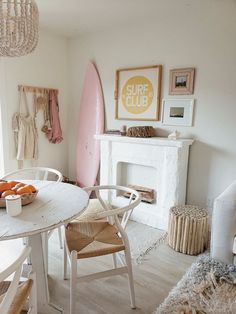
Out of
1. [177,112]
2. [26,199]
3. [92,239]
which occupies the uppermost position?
[177,112]

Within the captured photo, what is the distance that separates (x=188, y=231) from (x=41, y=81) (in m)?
2.67

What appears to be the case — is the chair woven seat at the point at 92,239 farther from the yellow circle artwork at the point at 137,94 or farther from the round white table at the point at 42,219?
the yellow circle artwork at the point at 137,94

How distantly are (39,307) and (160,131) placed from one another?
2.15 metres

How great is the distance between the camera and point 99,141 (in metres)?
3.49

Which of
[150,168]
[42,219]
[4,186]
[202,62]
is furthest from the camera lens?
[150,168]

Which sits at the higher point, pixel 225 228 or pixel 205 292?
pixel 225 228

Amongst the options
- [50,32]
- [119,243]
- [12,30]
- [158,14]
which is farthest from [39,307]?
[50,32]

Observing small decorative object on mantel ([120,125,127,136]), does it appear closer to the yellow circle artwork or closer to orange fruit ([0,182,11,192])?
the yellow circle artwork

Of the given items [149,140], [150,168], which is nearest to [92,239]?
[149,140]

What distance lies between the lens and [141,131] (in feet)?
9.66

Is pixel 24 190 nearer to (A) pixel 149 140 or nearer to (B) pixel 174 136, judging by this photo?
(A) pixel 149 140

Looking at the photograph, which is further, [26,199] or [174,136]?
[174,136]

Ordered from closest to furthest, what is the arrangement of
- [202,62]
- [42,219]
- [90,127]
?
1. [42,219]
2. [202,62]
3. [90,127]

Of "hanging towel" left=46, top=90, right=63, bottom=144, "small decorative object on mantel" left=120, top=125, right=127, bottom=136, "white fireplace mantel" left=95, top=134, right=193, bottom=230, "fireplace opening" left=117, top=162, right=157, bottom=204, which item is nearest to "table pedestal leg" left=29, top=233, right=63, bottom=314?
"white fireplace mantel" left=95, top=134, right=193, bottom=230
